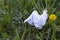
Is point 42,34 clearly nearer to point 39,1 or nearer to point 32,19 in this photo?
point 32,19

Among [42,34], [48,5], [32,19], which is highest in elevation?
[48,5]

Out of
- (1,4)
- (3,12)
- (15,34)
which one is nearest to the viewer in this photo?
(15,34)

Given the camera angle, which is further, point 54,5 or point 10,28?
point 54,5

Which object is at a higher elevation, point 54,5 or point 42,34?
point 54,5

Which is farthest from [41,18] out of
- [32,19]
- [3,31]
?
[3,31]

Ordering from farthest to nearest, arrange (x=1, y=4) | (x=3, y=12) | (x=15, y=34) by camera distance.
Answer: (x=1, y=4) → (x=3, y=12) → (x=15, y=34)

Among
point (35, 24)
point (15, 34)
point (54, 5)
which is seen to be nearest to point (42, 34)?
point (35, 24)

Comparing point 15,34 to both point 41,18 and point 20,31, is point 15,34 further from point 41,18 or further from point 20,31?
point 41,18
